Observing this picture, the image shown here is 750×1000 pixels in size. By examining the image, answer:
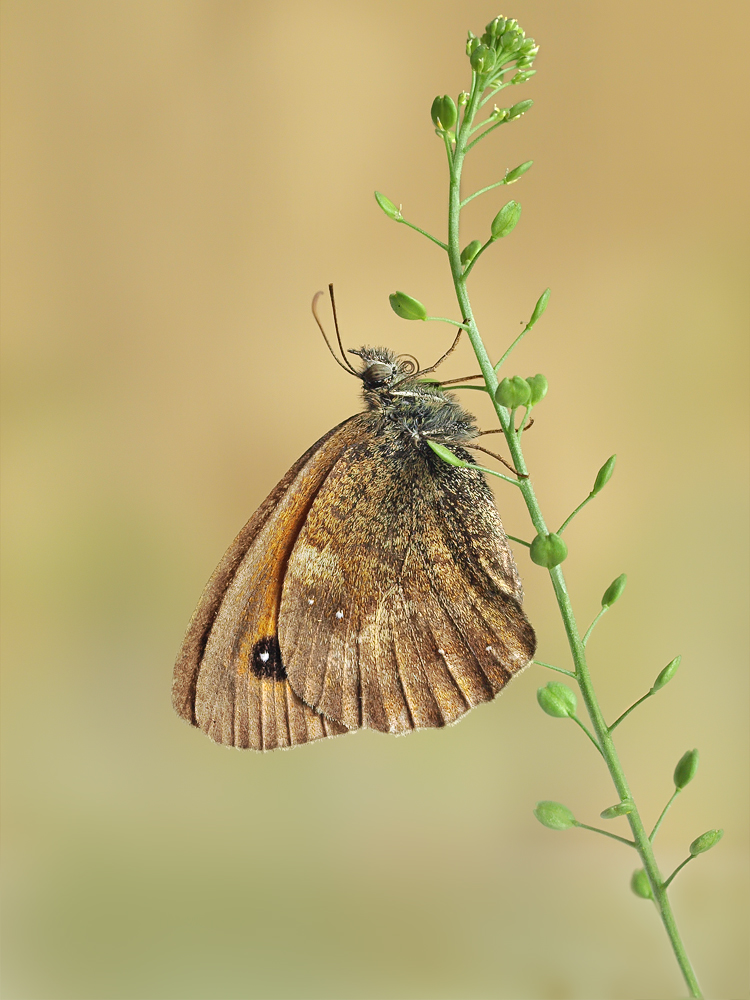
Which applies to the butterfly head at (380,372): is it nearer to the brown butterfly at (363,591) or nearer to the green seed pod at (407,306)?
the brown butterfly at (363,591)

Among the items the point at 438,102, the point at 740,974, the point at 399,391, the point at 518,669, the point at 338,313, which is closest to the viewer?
the point at 438,102

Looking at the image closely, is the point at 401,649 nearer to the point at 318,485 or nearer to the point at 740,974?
the point at 318,485

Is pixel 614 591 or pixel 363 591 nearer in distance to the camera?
pixel 614 591

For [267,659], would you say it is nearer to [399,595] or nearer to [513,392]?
[399,595]

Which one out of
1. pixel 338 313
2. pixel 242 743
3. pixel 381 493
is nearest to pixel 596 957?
pixel 242 743

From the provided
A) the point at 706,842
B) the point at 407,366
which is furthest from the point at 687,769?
the point at 407,366
